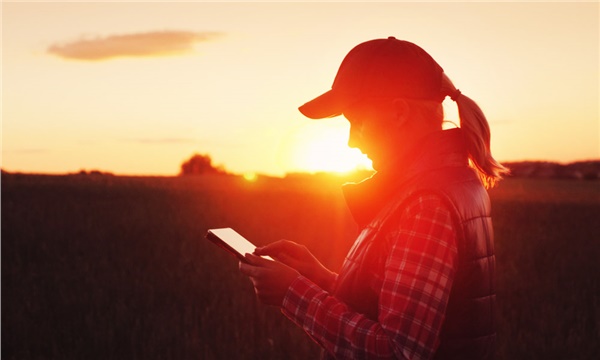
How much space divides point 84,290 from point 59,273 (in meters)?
0.74

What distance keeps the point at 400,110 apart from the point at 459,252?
0.49m

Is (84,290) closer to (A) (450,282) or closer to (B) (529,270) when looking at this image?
(B) (529,270)

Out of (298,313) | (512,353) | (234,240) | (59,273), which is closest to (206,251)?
(59,273)

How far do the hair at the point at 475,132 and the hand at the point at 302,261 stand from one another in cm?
76

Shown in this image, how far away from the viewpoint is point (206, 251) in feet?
31.2

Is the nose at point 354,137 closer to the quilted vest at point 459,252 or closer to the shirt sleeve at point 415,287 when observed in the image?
the quilted vest at point 459,252

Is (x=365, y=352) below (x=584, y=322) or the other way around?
the other way around

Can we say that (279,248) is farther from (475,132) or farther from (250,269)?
(475,132)

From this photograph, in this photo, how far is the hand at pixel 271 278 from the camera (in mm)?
2396

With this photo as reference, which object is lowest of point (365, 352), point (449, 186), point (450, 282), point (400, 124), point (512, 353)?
point (512, 353)

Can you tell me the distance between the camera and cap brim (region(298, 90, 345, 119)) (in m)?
2.44

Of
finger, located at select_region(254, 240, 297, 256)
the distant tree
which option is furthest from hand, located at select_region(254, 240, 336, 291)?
the distant tree

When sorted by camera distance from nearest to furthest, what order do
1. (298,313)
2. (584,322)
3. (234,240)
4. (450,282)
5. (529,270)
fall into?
(450,282)
(298,313)
(234,240)
(584,322)
(529,270)

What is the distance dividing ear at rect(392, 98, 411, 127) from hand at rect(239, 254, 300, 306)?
0.61 meters
